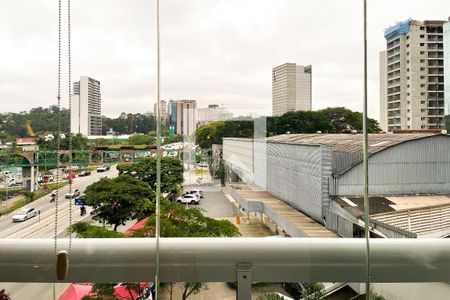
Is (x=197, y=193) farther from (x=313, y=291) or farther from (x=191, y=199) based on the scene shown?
(x=313, y=291)

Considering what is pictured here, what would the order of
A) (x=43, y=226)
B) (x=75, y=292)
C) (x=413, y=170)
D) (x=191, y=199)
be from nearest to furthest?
(x=75, y=292), (x=43, y=226), (x=413, y=170), (x=191, y=199)

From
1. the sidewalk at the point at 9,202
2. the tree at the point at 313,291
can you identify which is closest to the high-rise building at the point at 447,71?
the tree at the point at 313,291

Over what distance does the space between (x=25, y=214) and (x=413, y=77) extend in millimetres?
1947

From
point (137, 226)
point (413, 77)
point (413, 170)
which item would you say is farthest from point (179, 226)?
point (413, 77)

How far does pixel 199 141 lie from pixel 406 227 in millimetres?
1034

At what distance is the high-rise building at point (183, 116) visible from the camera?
1.66 meters

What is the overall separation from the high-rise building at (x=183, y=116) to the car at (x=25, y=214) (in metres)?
0.72

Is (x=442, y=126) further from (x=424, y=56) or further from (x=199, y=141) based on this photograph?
(x=199, y=141)

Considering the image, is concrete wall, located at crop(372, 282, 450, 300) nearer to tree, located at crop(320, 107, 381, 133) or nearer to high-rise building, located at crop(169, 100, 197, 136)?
tree, located at crop(320, 107, 381, 133)

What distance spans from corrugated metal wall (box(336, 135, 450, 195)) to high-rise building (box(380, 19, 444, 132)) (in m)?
0.10

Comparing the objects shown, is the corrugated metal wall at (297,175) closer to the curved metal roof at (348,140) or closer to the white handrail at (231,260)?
the curved metal roof at (348,140)

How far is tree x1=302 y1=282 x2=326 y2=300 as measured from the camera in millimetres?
1025

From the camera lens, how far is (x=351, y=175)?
61.0 inches

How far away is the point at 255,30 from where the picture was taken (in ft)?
5.88
